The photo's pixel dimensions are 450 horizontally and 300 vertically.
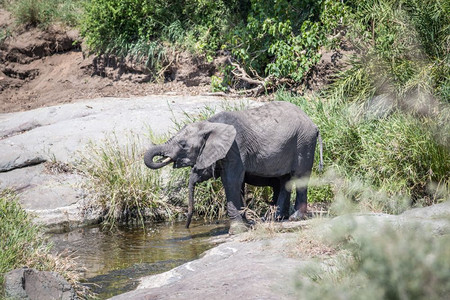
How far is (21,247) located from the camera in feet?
20.5

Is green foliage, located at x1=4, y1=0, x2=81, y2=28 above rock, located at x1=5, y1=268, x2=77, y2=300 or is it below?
above

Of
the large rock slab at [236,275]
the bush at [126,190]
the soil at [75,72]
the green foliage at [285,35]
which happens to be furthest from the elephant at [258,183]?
the green foliage at [285,35]

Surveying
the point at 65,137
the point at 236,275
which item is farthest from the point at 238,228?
the point at 65,137

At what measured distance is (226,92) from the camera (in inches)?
621

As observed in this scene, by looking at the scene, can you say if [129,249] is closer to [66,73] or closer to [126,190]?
[126,190]

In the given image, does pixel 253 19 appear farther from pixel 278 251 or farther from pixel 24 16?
pixel 278 251

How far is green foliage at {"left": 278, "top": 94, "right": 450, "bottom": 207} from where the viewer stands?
9.67 meters

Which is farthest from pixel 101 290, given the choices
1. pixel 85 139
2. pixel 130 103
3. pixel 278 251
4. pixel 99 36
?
pixel 99 36

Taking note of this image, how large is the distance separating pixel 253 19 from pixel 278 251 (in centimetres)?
968

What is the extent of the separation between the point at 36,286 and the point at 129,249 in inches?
111

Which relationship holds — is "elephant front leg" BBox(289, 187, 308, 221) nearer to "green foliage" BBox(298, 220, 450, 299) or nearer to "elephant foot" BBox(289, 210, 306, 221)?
"elephant foot" BBox(289, 210, 306, 221)

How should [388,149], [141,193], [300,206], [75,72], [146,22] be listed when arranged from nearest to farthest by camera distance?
1. [300,206]
2. [388,149]
3. [141,193]
4. [146,22]
5. [75,72]

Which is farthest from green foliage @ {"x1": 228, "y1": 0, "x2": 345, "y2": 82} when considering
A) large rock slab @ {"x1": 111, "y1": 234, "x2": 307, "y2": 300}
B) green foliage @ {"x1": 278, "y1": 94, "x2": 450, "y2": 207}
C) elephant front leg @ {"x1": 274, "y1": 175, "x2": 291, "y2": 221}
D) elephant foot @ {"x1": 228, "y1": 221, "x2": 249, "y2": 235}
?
large rock slab @ {"x1": 111, "y1": 234, "x2": 307, "y2": 300}

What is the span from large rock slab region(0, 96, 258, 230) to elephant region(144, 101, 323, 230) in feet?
7.59
